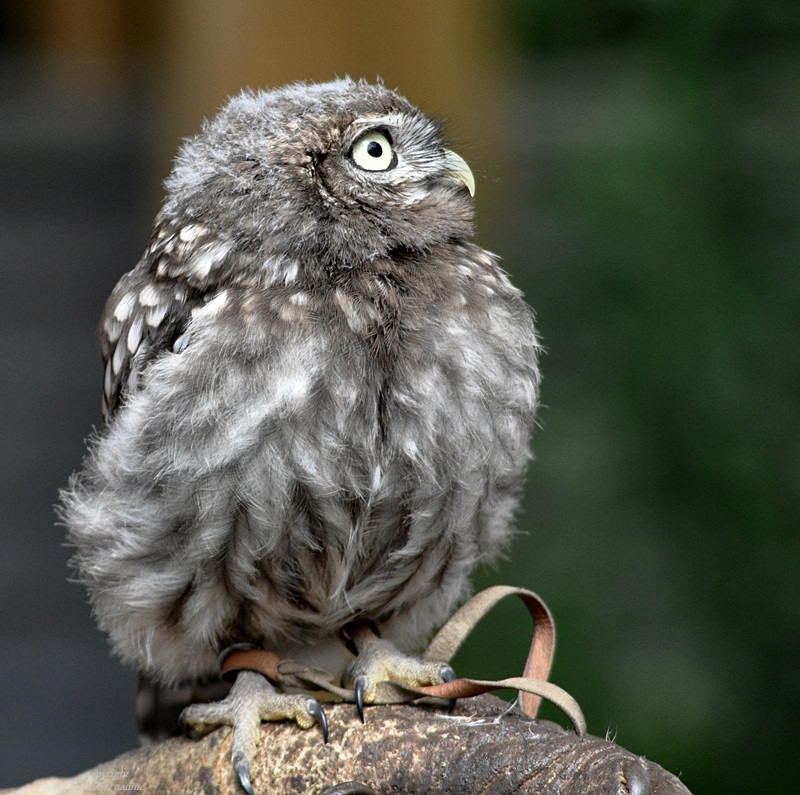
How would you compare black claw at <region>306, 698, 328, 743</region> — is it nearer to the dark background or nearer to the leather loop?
the leather loop

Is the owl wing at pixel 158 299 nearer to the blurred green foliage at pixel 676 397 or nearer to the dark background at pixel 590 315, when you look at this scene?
the dark background at pixel 590 315

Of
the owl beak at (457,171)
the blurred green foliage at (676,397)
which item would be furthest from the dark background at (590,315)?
the owl beak at (457,171)

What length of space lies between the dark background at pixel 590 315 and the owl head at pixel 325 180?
1.24 metres

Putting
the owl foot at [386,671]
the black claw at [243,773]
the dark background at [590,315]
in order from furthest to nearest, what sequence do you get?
A: the dark background at [590,315] → the owl foot at [386,671] → the black claw at [243,773]

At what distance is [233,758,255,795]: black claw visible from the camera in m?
1.98

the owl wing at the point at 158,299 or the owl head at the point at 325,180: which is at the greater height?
the owl head at the point at 325,180

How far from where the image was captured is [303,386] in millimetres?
2029

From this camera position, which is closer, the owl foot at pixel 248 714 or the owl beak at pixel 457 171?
the owl foot at pixel 248 714

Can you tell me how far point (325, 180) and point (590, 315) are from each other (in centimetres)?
236

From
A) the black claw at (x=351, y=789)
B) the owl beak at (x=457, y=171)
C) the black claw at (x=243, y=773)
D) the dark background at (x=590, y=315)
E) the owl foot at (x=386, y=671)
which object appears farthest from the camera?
the dark background at (x=590, y=315)

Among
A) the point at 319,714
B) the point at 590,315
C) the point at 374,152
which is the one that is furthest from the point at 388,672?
the point at 590,315

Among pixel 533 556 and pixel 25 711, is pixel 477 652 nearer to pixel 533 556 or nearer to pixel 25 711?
pixel 533 556

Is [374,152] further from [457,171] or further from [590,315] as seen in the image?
[590,315]

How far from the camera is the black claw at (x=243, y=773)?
1.98 metres
